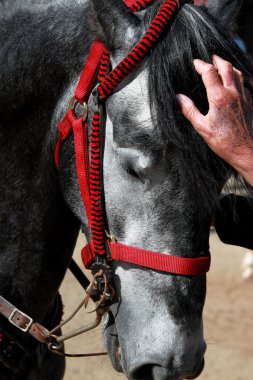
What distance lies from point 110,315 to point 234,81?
79cm

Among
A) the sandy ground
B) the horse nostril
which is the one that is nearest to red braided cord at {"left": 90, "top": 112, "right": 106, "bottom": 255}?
the horse nostril

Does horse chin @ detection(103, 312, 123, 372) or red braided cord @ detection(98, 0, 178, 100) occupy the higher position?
red braided cord @ detection(98, 0, 178, 100)

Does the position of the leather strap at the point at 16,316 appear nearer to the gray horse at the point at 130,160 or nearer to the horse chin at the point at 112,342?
the gray horse at the point at 130,160

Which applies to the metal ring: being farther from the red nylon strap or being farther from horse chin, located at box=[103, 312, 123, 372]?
horse chin, located at box=[103, 312, 123, 372]

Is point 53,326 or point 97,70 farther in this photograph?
point 53,326

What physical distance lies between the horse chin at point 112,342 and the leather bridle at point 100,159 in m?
0.04

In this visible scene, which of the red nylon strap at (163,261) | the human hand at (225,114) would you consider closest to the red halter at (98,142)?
the red nylon strap at (163,261)

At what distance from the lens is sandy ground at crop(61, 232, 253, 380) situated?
4.67 meters

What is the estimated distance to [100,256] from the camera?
2232 mm

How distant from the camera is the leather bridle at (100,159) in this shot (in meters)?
2.10

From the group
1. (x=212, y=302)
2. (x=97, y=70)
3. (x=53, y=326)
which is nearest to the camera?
(x=97, y=70)

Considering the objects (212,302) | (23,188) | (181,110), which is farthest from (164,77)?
(212,302)

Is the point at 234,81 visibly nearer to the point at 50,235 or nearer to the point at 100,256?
the point at 100,256

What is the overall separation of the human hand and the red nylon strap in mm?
292
